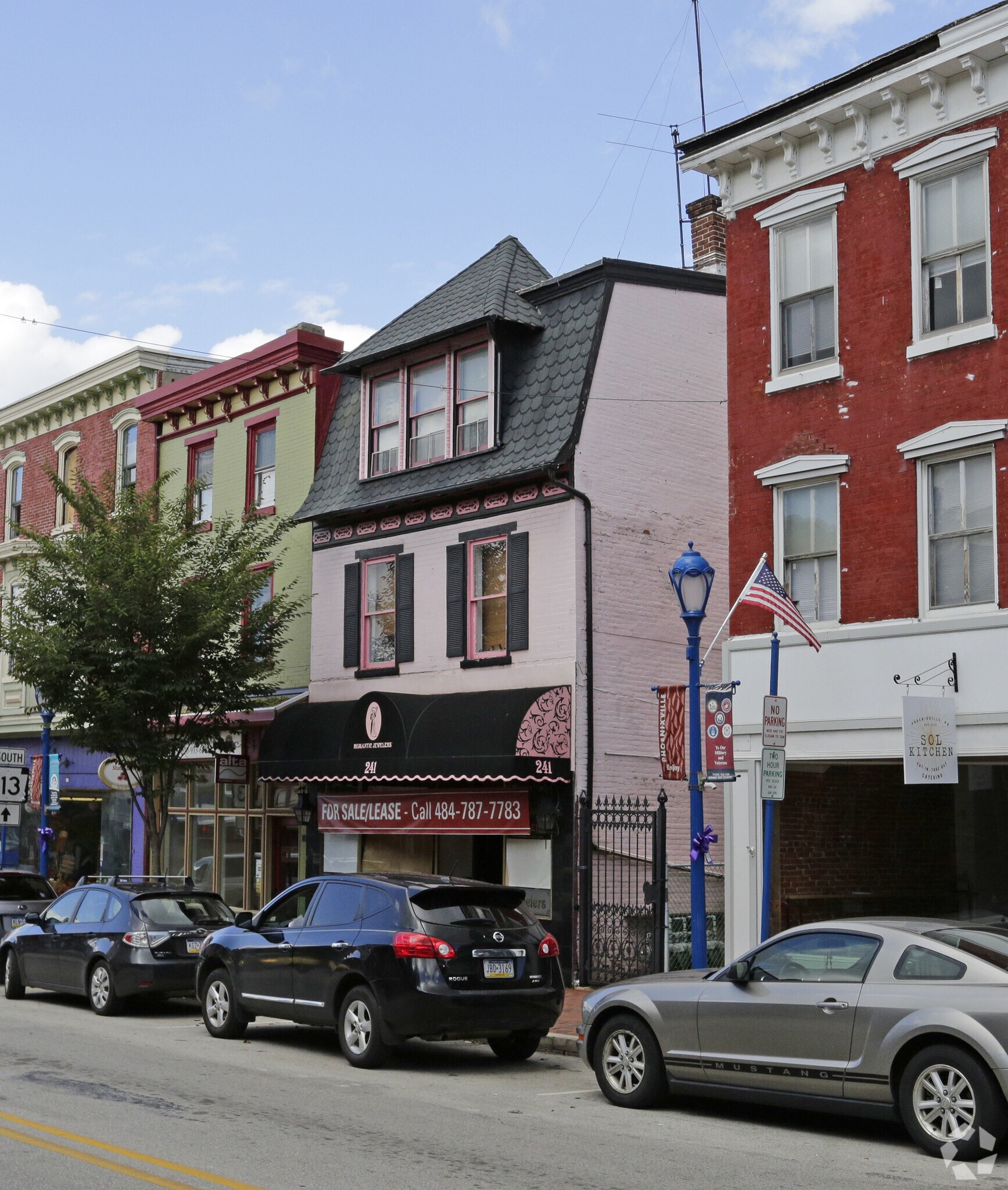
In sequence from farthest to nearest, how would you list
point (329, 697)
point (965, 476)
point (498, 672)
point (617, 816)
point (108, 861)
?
point (108, 861)
point (329, 697)
point (498, 672)
point (617, 816)
point (965, 476)

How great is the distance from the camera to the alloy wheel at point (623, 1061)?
10773 millimetres

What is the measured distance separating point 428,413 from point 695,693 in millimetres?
9829

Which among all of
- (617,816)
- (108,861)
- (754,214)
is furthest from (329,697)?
(754,214)

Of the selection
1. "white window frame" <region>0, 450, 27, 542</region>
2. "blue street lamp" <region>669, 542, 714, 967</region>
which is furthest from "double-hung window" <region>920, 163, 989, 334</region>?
"white window frame" <region>0, 450, 27, 542</region>

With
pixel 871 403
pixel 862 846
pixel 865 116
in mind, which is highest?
pixel 865 116

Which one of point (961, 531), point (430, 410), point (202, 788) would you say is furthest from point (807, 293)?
point (202, 788)

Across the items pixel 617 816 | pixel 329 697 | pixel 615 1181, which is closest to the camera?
pixel 615 1181

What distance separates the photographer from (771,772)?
46.0ft

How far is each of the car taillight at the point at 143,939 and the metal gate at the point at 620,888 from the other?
224 inches

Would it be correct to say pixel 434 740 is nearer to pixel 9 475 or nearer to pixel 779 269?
pixel 779 269

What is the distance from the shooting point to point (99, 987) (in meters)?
16.2

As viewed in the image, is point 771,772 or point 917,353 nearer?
point 771,772

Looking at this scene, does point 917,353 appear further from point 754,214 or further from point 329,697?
point 329,697

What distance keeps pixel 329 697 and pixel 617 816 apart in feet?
20.9
